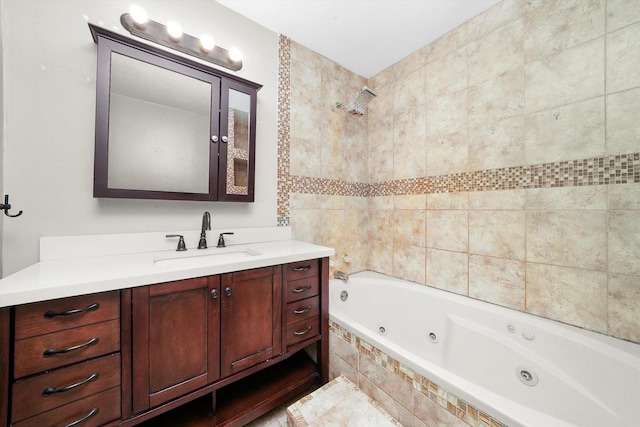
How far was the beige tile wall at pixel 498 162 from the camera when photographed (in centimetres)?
117

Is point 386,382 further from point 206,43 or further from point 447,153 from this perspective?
point 206,43

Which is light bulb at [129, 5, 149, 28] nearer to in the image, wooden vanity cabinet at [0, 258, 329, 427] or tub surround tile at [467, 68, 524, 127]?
wooden vanity cabinet at [0, 258, 329, 427]

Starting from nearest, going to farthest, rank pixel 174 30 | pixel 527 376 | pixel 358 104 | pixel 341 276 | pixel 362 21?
pixel 527 376 < pixel 174 30 < pixel 362 21 < pixel 341 276 < pixel 358 104

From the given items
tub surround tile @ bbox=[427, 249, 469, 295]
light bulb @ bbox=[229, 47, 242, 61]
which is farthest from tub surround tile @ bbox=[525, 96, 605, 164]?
light bulb @ bbox=[229, 47, 242, 61]

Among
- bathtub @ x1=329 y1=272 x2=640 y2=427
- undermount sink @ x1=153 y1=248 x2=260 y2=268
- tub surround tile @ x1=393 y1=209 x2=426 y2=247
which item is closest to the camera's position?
bathtub @ x1=329 y1=272 x2=640 y2=427

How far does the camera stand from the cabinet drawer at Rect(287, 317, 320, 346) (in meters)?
1.29

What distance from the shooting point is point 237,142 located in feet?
5.13

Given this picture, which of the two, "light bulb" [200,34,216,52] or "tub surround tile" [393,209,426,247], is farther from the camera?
"tub surround tile" [393,209,426,247]

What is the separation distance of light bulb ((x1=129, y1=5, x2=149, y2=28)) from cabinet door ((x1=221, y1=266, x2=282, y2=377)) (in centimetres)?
144

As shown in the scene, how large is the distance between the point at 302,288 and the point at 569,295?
1.50m

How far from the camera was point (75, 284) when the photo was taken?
748 millimetres

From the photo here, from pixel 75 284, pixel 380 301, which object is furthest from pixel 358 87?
pixel 75 284

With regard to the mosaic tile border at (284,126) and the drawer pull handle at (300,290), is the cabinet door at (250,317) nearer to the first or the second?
the drawer pull handle at (300,290)

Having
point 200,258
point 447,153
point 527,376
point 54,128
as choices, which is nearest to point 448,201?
point 447,153
